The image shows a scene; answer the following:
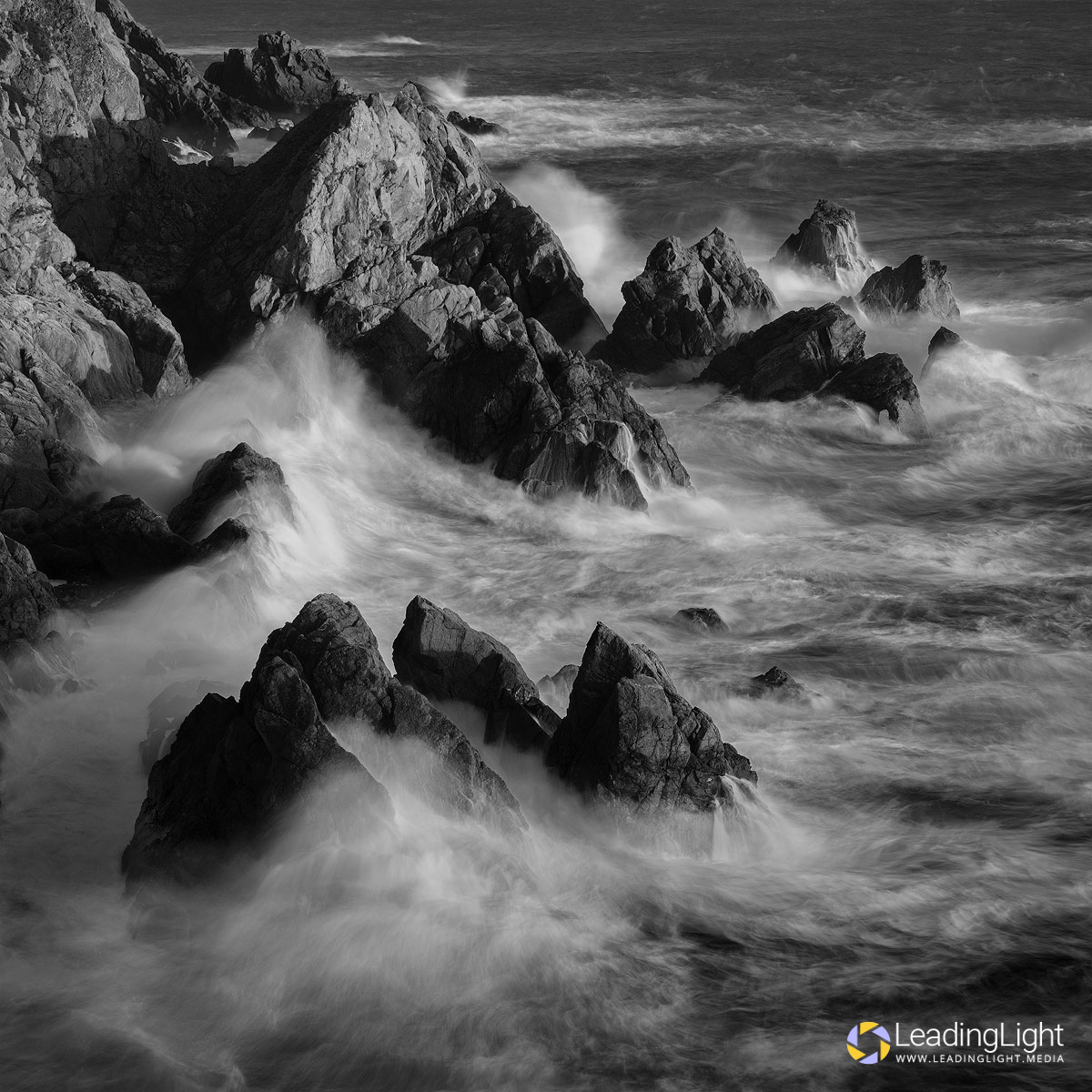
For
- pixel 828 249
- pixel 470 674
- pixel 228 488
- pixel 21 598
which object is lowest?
pixel 470 674

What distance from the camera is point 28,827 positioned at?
43.9 feet

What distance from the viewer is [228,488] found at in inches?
738

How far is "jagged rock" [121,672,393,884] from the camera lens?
12438mm

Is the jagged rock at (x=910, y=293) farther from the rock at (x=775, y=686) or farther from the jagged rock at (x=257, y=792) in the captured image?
the jagged rock at (x=257, y=792)

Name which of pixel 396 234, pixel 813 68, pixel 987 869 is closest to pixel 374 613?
pixel 987 869

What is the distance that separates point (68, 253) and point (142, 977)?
1490 cm

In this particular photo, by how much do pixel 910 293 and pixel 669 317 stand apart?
20.0 ft

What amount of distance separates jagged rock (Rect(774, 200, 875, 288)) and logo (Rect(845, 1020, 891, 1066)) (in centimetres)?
2262

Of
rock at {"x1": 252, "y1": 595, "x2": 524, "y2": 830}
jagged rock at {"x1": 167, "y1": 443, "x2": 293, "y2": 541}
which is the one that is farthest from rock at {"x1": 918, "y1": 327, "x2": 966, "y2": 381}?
rock at {"x1": 252, "y1": 595, "x2": 524, "y2": 830}

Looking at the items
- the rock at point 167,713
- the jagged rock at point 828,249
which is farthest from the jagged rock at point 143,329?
the jagged rock at point 828,249

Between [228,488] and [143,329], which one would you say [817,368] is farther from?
[143,329]

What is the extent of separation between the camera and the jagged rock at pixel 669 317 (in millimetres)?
25797

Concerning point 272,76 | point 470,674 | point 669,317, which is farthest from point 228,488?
point 272,76

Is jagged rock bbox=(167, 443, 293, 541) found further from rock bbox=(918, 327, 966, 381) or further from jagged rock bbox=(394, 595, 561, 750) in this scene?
rock bbox=(918, 327, 966, 381)
